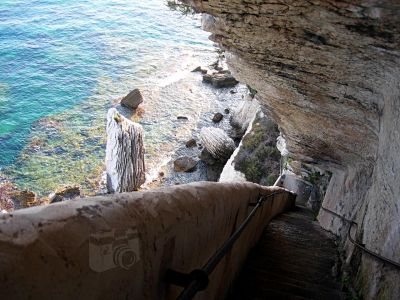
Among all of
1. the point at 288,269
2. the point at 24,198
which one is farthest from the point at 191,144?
the point at 288,269

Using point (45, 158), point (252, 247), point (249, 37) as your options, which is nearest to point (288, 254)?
point (252, 247)

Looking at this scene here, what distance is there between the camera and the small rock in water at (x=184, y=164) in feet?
56.3

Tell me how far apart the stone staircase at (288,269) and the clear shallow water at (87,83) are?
10549mm

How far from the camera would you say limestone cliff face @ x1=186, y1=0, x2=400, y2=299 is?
2.93 meters

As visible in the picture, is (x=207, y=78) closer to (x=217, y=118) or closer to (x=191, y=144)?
(x=217, y=118)

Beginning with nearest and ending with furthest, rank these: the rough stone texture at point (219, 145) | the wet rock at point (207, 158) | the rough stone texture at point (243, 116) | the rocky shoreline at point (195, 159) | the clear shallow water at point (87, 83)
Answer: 1. the rocky shoreline at point (195, 159)
2. the rough stone texture at point (219, 145)
3. the wet rock at point (207, 158)
4. the clear shallow water at point (87, 83)
5. the rough stone texture at point (243, 116)

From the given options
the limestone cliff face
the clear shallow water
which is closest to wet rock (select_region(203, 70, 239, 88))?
the clear shallow water

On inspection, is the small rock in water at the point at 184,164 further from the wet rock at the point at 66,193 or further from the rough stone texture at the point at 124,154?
the wet rock at the point at 66,193

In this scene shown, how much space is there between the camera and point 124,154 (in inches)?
594

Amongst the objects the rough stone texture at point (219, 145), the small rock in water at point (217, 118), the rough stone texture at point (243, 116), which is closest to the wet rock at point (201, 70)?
the small rock in water at point (217, 118)

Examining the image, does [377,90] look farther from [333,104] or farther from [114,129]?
[114,129]

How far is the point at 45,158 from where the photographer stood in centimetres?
1833

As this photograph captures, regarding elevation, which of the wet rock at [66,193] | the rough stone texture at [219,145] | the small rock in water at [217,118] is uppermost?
the small rock in water at [217,118]

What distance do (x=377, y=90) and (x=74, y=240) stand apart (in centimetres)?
375
